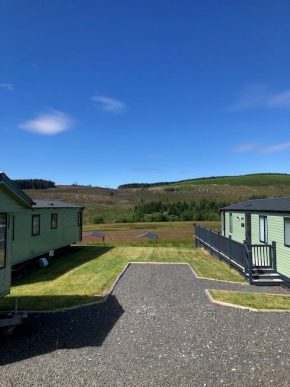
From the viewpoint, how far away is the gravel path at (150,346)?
5785 millimetres

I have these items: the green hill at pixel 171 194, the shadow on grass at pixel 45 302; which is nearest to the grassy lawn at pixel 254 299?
the shadow on grass at pixel 45 302

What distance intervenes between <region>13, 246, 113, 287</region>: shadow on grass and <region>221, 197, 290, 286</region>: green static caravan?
7723 mm

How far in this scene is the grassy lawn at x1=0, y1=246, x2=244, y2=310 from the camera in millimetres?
10609

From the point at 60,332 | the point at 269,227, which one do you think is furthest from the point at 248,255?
the point at 60,332

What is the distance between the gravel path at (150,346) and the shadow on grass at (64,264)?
510cm

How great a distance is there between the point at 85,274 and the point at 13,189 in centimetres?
676

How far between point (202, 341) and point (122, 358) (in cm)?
167

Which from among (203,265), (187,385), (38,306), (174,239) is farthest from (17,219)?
(174,239)

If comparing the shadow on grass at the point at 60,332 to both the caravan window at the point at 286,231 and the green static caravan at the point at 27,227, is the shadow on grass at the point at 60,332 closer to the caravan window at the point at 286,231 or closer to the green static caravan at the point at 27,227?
the green static caravan at the point at 27,227

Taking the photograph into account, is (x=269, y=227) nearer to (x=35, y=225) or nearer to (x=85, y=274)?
(x=85, y=274)

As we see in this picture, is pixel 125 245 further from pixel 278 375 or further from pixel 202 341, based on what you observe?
pixel 278 375

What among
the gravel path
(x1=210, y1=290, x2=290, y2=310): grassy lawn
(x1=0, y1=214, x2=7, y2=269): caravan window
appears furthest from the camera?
(x1=210, y1=290, x2=290, y2=310): grassy lawn

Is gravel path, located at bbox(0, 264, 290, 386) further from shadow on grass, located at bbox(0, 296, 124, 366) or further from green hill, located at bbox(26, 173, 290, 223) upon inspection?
green hill, located at bbox(26, 173, 290, 223)

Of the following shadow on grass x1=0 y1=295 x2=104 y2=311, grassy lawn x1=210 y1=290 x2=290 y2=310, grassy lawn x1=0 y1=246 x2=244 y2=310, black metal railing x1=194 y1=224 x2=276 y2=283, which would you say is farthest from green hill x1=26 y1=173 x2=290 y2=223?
grassy lawn x1=210 y1=290 x2=290 y2=310
